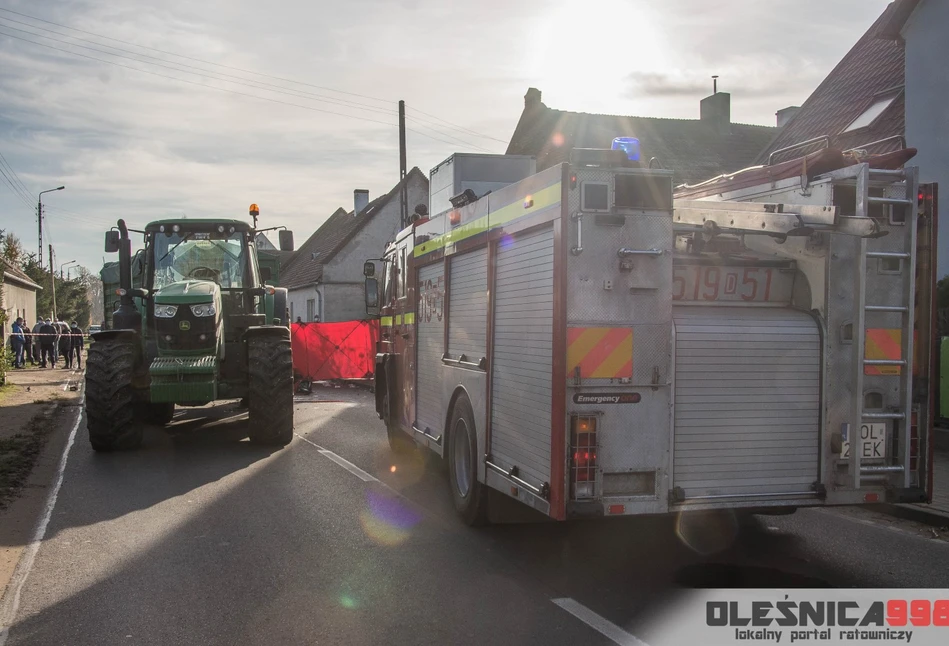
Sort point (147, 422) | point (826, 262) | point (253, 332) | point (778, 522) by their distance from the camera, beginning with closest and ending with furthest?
point (826, 262) < point (778, 522) < point (253, 332) < point (147, 422)

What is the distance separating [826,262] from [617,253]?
155 centimetres

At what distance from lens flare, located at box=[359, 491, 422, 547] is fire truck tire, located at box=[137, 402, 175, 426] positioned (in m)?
6.10

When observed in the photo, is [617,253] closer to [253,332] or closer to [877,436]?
[877,436]

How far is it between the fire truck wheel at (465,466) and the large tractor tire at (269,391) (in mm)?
4078

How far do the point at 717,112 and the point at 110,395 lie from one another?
34234 millimetres

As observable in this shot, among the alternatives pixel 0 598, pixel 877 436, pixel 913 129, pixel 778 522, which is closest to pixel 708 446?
pixel 877 436

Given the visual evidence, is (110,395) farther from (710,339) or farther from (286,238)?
(710,339)

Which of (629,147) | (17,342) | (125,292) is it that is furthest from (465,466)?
(17,342)

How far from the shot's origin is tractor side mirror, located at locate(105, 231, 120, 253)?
11.4 metres

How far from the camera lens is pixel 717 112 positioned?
38.8m

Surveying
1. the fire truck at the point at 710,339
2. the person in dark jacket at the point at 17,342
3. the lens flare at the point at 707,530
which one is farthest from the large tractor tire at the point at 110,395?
the person in dark jacket at the point at 17,342

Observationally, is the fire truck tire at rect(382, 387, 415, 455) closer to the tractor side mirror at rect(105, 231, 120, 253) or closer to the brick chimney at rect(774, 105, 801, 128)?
the tractor side mirror at rect(105, 231, 120, 253)

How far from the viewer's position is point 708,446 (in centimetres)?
543

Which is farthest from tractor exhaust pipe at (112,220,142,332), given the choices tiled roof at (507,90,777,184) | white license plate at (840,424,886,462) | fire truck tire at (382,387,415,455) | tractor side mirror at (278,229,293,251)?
tiled roof at (507,90,777,184)
